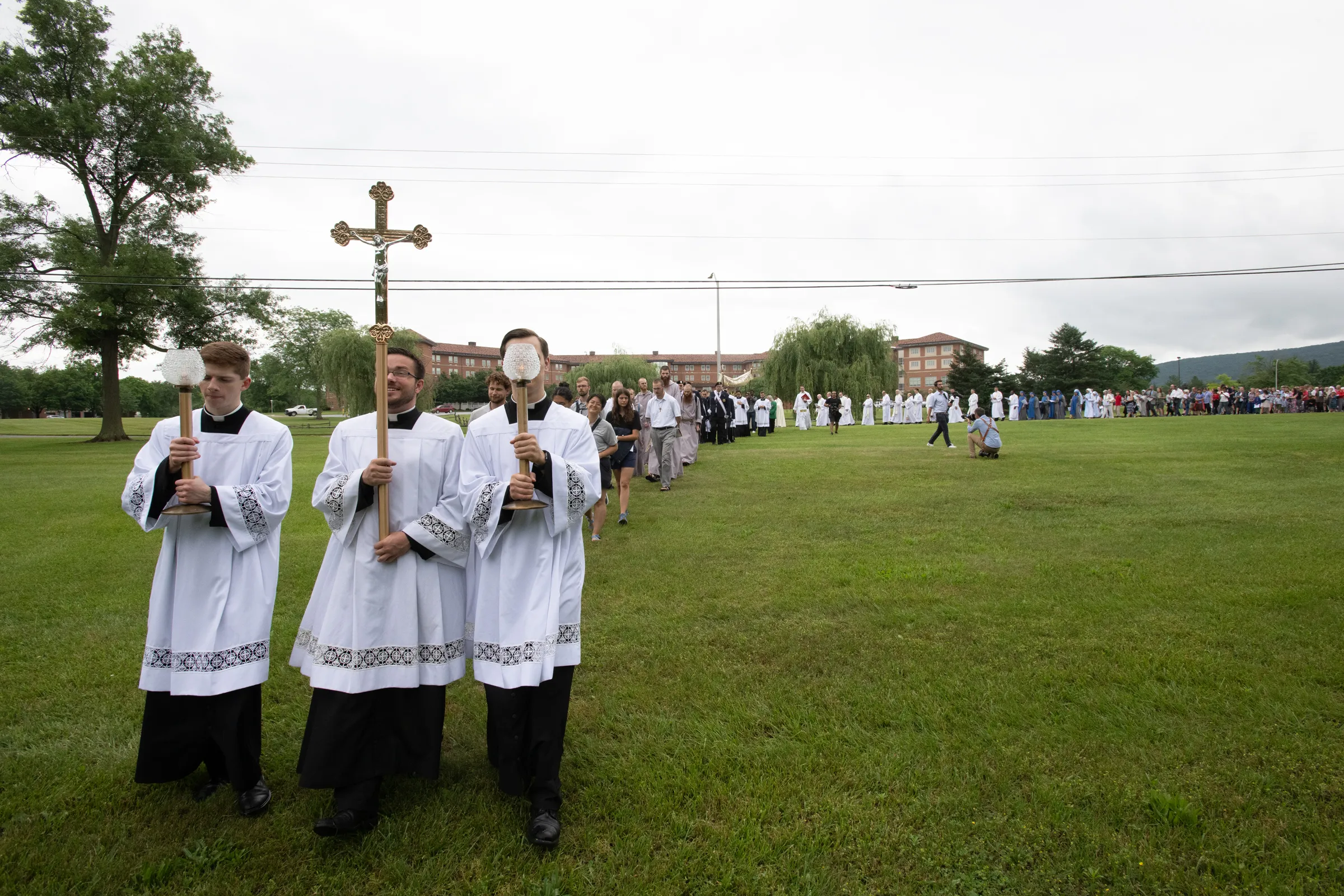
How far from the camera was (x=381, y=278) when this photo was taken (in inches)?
148

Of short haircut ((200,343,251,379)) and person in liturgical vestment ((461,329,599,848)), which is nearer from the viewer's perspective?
person in liturgical vestment ((461,329,599,848))

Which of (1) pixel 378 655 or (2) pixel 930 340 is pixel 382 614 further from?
(2) pixel 930 340

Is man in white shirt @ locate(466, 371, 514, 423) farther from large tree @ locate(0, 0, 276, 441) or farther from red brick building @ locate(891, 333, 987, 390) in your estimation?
red brick building @ locate(891, 333, 987, 390)

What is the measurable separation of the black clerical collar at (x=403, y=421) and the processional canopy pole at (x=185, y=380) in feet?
2.73

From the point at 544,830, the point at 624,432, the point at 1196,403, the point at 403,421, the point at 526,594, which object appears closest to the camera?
the point at 544,830

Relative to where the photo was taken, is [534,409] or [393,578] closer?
[393,578]

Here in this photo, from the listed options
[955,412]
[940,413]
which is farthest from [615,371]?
[940,413]

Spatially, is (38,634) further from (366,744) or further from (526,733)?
(526,733)

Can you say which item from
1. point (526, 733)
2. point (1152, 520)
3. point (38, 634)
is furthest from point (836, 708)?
point (1152, 520)

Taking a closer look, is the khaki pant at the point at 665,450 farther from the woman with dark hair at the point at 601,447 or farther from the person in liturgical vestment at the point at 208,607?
the person in liturgical vestment at the point at 208,607

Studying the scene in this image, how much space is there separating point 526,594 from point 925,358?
5149 inches

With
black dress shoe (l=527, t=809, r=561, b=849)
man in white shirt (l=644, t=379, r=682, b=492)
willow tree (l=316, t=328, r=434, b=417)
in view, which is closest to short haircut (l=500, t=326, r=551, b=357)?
black dress shoe (l=527, t=809, r=561, b=849)

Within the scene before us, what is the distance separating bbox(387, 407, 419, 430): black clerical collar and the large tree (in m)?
31.7

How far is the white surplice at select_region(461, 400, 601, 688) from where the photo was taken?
10.9 feet
